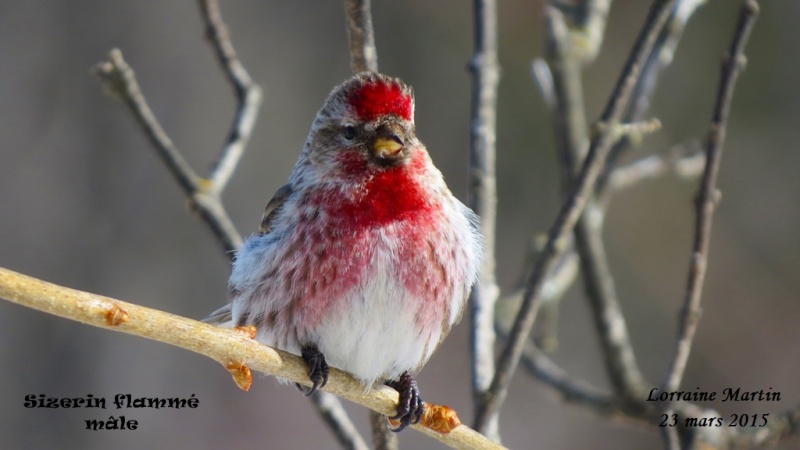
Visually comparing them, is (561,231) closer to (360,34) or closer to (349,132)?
(349,132)

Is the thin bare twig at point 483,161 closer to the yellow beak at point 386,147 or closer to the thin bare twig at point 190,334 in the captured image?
the yellow beak at point 386,147

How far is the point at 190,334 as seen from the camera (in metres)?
2.20

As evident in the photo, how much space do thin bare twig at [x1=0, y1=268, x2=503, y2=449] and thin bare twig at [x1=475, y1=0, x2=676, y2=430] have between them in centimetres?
37

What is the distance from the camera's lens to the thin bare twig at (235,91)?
363 cm

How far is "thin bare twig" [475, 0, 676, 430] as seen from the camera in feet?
10.3

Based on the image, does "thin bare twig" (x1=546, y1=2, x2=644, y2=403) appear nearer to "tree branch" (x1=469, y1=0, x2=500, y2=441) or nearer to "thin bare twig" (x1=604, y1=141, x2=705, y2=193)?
"thin bare twig" (x1=604, y1=141, x2=705, y2=193)

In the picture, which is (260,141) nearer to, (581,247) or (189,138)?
(189,138)

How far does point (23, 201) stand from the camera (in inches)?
251

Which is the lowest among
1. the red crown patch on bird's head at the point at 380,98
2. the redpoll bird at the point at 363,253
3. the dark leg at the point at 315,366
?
the dark leg at the point at 315,366

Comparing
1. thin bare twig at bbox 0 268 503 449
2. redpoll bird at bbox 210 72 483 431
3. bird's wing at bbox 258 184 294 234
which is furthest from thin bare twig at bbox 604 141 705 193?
thin bare twig at bbox 0 268 503 449

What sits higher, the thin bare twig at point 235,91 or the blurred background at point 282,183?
the blurred background at point 282,183

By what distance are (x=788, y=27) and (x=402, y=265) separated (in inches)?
215

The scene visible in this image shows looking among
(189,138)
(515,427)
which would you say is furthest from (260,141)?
(515,427)

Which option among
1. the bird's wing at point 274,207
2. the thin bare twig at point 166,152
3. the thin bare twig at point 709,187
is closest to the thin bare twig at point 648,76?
the thin bare twig at point 709,187
